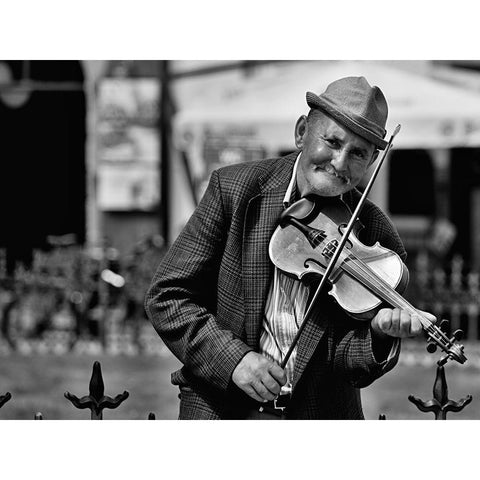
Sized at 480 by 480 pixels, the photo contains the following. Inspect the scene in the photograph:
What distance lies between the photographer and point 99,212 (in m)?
11.8

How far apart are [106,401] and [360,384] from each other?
91 centimetres

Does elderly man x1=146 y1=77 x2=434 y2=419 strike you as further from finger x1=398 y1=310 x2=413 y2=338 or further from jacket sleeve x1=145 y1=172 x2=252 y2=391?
finger x1=398 y1=310 x2=413 y2=338

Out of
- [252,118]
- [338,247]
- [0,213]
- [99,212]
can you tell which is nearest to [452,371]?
[252,118]

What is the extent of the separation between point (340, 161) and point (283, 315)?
466mm

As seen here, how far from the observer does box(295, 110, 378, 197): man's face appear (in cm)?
254

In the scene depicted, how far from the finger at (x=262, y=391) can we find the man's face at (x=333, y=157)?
543mm

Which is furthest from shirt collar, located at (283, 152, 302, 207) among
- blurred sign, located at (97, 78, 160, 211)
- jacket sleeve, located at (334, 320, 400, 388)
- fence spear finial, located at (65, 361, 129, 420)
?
blurred sign, located at (97, 78, 160, 211)

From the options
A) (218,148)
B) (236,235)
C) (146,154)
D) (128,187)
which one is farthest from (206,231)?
(128,187)

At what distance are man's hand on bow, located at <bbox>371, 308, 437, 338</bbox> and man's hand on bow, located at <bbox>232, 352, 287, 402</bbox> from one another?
31 centimetres

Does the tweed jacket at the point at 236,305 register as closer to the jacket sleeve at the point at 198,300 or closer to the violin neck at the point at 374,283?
the jacket sleeve at the point at 198,300

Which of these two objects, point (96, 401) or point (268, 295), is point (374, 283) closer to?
point (268, 295)

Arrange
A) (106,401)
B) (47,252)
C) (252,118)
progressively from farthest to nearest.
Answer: (47,252)
(252,118)
(106,401)

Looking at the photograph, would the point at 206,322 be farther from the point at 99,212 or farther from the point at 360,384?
the point at 99,212

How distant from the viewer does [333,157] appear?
255 cm
